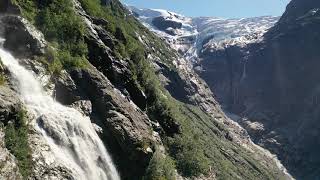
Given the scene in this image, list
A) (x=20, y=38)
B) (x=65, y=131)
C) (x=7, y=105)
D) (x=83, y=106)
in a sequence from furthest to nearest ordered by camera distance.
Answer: (x=83, y=106)
(x=20, y=38)
(x=65, y=131)
(x=7, y=105)

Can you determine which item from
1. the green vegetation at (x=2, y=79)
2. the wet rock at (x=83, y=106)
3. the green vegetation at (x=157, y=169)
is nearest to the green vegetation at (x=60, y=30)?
the wet rock at (x=83, y=106)

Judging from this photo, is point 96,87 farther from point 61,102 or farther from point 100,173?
point 100,173

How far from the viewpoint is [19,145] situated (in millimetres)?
46188

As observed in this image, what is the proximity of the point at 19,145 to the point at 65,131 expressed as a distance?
6.43 meters

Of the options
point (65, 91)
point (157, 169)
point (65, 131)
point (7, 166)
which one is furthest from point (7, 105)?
point (157, 169)

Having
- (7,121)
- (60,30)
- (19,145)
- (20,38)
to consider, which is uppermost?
(20,38)

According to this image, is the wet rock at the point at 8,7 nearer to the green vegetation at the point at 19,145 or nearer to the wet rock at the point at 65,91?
the wet rock at the point at 65,91

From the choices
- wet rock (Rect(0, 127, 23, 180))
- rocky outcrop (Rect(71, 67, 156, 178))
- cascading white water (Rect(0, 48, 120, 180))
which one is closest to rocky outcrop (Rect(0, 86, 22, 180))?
wet rock (Rect(0, 127, 23, 180))

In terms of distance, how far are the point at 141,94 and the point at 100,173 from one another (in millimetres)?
24929

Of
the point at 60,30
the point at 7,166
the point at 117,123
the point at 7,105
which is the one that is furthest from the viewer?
the point at 60,30

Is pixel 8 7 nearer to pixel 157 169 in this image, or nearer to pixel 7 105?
pixel 7 105

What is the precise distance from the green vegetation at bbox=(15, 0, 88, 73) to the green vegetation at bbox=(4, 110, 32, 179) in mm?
14911

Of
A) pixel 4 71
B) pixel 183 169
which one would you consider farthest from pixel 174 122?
pixel 4 71

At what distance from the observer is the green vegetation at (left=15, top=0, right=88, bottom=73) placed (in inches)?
2530
